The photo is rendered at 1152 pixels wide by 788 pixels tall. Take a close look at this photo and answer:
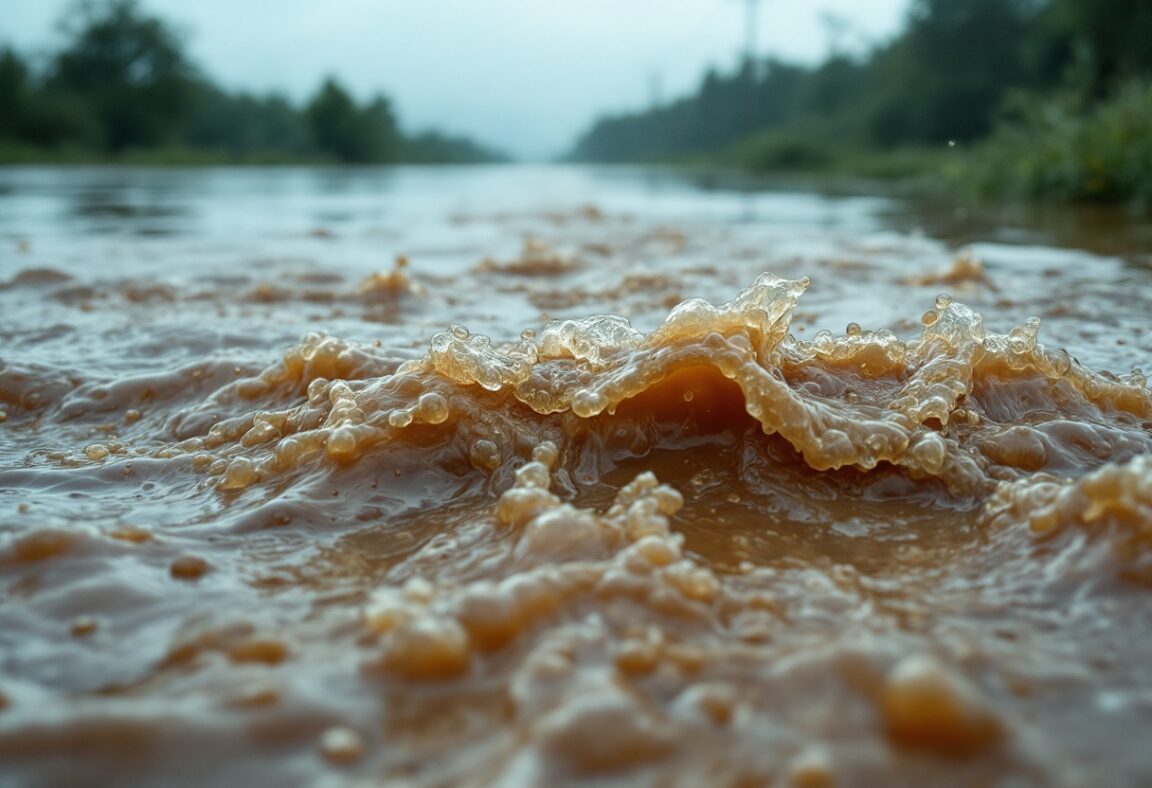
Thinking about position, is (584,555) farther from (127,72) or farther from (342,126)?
(342,126)

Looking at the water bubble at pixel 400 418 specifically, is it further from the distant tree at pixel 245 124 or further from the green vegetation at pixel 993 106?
the distant tree at pixel 245 124

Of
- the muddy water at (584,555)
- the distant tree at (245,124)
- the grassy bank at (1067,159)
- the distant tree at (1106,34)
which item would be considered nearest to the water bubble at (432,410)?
the muddy water at (584,555)

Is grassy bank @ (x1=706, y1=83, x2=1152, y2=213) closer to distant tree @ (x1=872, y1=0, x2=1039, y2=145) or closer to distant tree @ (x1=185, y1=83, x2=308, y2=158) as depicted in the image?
distant tree @ (x1=872, y1=0, x2=1039, y2=145)

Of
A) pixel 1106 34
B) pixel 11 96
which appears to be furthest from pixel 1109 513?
pixel 11 96

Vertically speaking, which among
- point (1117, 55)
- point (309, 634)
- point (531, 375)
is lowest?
point (309, 634)

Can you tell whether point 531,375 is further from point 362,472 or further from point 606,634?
point 606,634

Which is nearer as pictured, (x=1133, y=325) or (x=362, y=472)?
(x=362, y=472)

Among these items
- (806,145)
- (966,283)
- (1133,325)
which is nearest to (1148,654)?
(1133,325)
